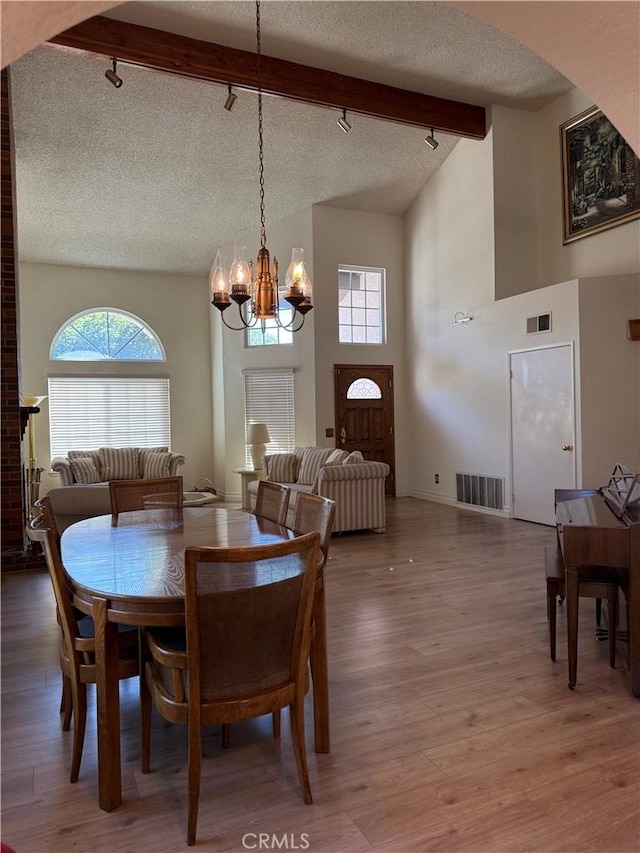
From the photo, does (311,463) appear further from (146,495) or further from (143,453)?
(146,495)

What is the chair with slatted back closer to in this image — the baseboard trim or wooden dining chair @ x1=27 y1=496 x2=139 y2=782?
wooden dining chair @ x1=27 y1=496 x2=139 y2=782

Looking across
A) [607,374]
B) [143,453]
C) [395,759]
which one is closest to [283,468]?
[143,453]

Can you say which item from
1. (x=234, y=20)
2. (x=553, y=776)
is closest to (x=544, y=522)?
(x=553, y=776)

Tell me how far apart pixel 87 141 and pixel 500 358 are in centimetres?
547

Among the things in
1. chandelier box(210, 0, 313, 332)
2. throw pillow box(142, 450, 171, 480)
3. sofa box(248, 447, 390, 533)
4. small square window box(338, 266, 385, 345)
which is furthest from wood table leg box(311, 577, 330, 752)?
small square window box(338, 266, 385, 345)

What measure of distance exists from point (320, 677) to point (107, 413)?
25.1ft

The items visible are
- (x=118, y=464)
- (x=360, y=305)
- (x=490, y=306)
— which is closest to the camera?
(x=490, y=306)

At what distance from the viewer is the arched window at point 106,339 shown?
866cm

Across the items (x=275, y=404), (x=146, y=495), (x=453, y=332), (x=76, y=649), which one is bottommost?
(x=76, y=649)

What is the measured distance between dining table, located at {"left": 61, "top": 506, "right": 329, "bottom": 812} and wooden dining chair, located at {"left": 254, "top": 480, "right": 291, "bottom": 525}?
0.15 ft

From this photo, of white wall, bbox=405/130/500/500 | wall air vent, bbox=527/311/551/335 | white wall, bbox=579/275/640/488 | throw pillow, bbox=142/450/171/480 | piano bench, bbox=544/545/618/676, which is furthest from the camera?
throw pillow, bbox=142/450/171/480

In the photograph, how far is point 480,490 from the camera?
741cm

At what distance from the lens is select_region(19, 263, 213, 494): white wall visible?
27.6ft

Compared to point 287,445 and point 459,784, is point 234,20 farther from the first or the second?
point 459,784
